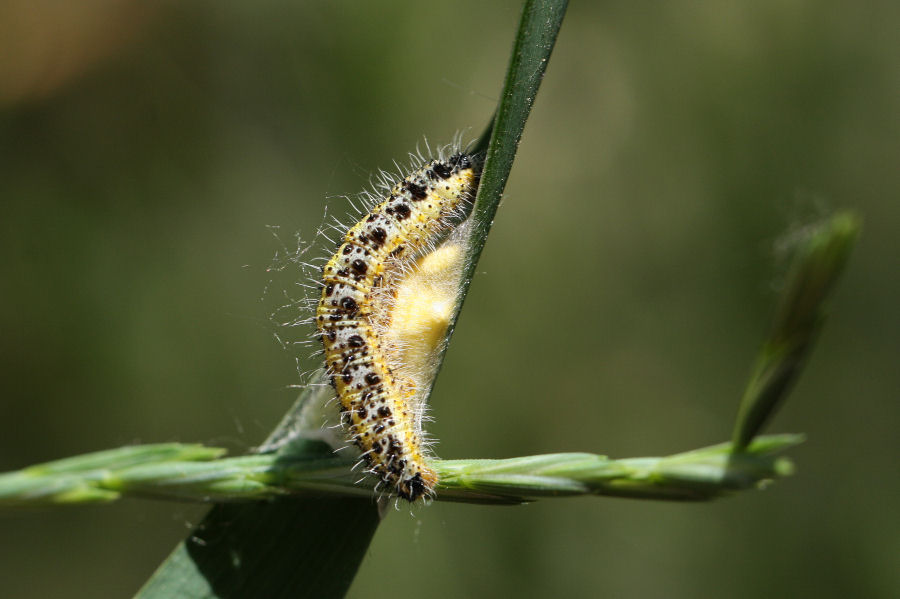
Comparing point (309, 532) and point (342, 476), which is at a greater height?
point (342, 476)

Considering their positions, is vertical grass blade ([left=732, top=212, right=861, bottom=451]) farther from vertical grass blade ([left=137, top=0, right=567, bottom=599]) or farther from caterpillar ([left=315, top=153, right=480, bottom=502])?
caterpillar ([left=315, top=153, right=480, bottom=502])

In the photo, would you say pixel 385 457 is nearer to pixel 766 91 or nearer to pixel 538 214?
pixel 538 214

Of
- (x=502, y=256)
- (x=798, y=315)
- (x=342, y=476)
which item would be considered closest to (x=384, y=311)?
(x=342, y=476)

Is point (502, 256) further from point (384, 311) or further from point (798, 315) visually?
point (798, 315)

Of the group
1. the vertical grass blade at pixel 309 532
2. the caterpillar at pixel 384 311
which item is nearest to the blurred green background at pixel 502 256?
the caterpillar at pixel 384 311

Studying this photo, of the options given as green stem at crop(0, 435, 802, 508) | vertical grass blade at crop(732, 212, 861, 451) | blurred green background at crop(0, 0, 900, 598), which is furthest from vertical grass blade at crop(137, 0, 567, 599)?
blurred green background at crop(0, 0, 900, 598)

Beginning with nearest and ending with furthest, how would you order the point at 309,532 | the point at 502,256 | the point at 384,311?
the point at 309,532 → the point at 384,311 → the point at 502,256
